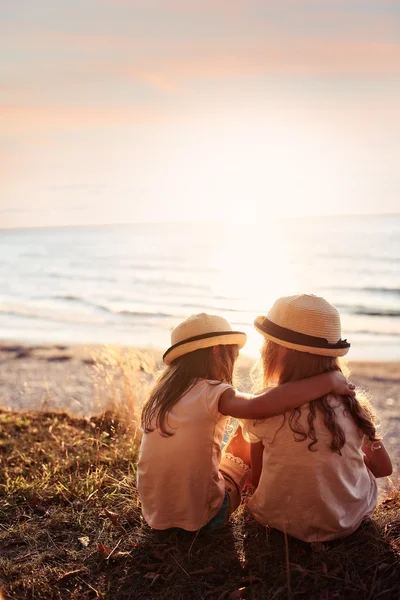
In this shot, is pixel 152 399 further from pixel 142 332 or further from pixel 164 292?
pixel 164 292

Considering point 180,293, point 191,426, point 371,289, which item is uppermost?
point 191,426

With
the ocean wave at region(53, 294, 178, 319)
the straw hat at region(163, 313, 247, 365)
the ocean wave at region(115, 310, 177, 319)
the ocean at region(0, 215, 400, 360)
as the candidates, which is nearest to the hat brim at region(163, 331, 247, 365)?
the straw hat at region(163, 313, 247, 365)

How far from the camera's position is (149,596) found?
3.15 metres

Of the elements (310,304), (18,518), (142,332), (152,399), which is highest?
(310,304)

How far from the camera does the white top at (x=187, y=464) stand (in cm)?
337

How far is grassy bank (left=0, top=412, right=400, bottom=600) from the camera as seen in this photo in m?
3.09

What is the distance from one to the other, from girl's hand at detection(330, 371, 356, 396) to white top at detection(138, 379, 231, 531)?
56 centimetres

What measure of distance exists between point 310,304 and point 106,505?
6.92ft

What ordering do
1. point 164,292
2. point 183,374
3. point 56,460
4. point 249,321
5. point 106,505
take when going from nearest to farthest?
point 183,374, point 106,505, point 56,460, point 249,321, point 164,292

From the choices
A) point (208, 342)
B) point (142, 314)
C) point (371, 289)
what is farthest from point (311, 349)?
point (371, 289)

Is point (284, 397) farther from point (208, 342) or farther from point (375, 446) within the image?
point (375, 446)

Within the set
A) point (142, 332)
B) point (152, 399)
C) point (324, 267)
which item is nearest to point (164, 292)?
point (142, 332)

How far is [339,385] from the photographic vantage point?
3213 millimetres

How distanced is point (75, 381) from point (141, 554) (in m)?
7.45
